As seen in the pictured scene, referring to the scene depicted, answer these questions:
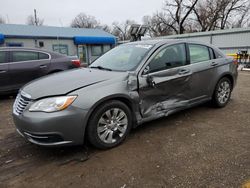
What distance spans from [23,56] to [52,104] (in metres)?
4.13

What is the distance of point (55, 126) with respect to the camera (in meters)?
2.48

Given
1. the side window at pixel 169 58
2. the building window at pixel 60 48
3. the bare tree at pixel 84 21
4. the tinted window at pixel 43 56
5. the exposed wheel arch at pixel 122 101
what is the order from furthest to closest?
the bare tree at pixel 84 21
the building window at pixel 60 48
the tinted window at pixel 43 56
the side window at pixel 169 58
the exposed wheel arch at pixel 122 101

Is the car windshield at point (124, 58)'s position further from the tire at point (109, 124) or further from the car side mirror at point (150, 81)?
the tire at point (109, 124)

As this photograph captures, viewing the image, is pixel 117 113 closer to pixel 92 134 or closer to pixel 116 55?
pixel 92 134

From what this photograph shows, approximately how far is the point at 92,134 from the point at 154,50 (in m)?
1.71

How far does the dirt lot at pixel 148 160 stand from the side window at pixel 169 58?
1094mm

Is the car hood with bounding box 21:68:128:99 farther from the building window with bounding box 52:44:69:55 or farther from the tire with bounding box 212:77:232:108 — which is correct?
the building window with bounding box 52:44:69:55

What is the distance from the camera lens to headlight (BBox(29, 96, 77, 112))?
8.27ft

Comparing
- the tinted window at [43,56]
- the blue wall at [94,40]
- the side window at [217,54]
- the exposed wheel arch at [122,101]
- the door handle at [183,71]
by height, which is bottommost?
the exposed wheel arch at [122,101]

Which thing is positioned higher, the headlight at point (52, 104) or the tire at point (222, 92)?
the headlight at point (52, 104)

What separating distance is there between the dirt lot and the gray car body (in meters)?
2.35

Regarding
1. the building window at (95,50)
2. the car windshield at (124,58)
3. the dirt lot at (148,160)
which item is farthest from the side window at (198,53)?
the building window at (95,50)

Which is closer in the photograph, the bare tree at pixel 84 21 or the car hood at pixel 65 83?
the car hood at pixel 65 83

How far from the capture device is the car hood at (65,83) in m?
2.68
